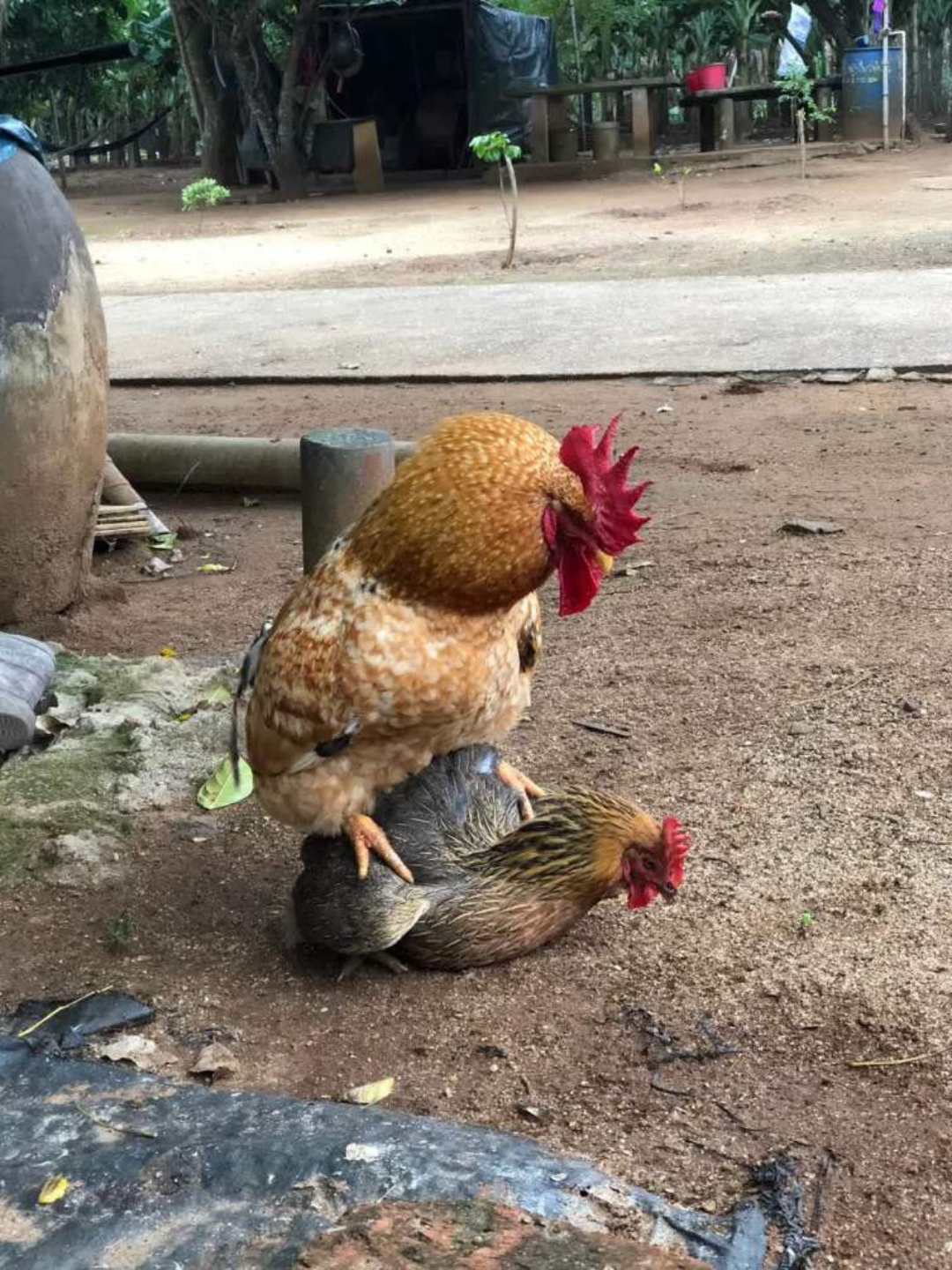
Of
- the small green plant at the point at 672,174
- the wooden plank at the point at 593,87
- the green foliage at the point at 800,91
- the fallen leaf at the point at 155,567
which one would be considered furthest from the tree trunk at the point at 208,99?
the fallen leaf at the point at 155,567

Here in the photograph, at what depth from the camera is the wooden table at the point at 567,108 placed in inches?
976

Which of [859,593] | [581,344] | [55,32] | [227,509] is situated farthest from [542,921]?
[55,32]

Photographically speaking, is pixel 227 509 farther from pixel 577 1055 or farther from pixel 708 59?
pixel 708 59

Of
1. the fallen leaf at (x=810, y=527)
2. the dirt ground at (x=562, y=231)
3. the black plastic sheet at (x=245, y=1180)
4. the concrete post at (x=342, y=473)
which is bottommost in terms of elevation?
the black plastic sheet at (x=245, y=1180)

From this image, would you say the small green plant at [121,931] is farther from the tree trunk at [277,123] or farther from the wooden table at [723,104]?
the wooden table at [723,104]

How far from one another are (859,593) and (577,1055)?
2729 mm

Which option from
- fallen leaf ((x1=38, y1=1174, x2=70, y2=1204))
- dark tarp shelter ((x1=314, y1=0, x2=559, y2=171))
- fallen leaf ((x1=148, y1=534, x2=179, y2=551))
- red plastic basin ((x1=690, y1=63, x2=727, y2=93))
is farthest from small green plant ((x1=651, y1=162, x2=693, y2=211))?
fallen leaf ((x1=38, y1=1174, x2=70, y2=1204))

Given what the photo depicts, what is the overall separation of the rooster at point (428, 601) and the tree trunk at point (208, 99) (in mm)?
24265

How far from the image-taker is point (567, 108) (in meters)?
28.0

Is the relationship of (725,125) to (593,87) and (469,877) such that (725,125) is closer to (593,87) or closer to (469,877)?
(593,87)

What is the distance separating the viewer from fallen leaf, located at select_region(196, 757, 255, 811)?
3.79 metres

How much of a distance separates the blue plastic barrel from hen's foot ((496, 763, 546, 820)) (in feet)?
83.9

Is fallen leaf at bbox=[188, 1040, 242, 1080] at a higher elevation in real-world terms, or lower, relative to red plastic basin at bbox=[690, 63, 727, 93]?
lower

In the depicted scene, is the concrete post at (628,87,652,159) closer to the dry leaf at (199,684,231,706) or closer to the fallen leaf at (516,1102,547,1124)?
the dry leaf at (199,684,231,706)
